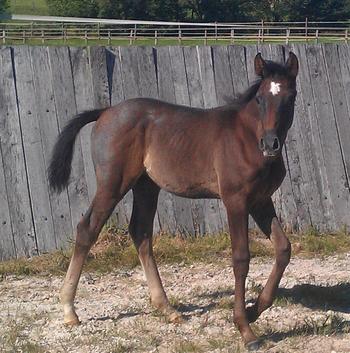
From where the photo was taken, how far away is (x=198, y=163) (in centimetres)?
626

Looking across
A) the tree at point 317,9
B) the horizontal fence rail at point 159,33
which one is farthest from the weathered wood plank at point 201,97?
the tree at point 317,9

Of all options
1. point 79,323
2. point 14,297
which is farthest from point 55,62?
point 79,323

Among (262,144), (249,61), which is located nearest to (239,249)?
(262,144)

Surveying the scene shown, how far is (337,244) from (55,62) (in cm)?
352

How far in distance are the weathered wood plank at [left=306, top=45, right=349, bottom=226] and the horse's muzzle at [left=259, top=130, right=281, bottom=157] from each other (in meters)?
3.90

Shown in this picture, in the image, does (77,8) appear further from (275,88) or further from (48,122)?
(275,88)

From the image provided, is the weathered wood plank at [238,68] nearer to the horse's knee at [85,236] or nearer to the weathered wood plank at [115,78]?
the weathered wood plank at [115,78]

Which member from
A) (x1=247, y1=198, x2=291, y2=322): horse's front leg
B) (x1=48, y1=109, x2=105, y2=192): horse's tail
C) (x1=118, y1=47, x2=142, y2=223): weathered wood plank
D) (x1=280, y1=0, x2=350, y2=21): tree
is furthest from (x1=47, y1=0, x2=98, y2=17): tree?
(x1=247, y1=198, x2=291, y2=322): horse's front leg

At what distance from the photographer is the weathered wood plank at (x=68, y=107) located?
8602mm

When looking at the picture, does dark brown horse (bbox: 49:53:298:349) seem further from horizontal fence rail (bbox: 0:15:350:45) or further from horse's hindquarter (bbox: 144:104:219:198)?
horizontal fence rail (bbox: 0:15:350:45)

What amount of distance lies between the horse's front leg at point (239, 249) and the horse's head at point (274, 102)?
51 cm

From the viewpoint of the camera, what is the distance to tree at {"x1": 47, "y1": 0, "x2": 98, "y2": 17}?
4250cm

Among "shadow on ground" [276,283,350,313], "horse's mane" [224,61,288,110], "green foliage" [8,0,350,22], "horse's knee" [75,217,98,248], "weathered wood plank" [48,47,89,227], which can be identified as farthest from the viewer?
"green foliage" [8,0,350,22]

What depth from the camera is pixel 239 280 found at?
5945 millimetres
